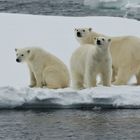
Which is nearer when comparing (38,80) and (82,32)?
(38,80)

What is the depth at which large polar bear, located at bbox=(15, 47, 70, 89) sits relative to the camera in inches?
427

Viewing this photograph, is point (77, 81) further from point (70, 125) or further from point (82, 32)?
point (70, 125)

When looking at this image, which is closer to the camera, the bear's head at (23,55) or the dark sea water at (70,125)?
the dark sea water at (70,125)

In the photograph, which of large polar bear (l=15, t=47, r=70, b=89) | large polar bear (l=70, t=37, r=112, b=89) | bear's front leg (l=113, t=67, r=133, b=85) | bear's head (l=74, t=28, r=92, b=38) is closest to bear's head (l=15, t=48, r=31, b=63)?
large polar bear (l=15, t=47, r=70, b=89)

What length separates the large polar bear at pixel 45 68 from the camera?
10.8 metres

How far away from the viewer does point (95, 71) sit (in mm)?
10312

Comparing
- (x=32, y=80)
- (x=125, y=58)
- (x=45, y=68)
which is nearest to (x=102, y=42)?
(x=125, y=58)

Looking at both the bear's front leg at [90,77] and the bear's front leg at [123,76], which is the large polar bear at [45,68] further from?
the bear's front leg at [123,76]

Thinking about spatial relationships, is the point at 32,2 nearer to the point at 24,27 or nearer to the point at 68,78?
the point at 24,27

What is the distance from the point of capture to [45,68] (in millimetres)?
10977

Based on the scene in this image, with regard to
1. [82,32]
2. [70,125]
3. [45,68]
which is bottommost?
[70,125]

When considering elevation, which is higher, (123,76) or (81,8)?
(81,8)

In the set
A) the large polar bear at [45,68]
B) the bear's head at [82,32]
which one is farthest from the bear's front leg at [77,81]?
the bear's head at [82,32]

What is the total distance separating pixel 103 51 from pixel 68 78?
3.32 feet
